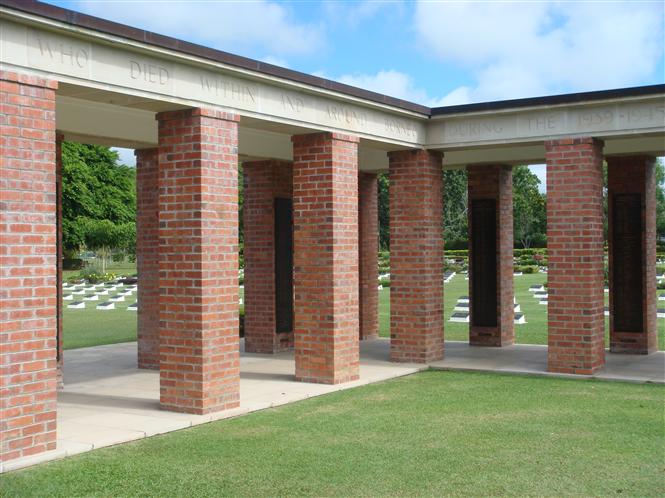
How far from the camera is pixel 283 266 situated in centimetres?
1527

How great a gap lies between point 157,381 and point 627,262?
8722 millimetres

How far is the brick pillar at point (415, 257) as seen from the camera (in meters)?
13.3

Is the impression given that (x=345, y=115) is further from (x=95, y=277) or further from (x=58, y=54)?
(x=95, y=277)

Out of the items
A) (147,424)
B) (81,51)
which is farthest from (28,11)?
(147,424)

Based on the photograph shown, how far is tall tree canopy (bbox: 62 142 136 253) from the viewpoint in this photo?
181 feet

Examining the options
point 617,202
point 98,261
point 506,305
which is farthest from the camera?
point 98,261

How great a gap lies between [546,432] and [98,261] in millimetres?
50532

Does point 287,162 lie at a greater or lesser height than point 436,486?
greater

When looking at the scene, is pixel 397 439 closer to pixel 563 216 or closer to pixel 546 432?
pixel 546 432

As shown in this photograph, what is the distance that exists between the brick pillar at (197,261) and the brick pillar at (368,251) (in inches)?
317

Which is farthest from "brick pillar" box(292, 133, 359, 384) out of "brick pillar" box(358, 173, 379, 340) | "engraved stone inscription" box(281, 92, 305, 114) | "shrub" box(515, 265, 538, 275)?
"shrub" box(515, 265, 538, 275)

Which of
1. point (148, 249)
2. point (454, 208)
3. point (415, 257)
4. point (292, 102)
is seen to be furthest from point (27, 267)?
point (454, 208)

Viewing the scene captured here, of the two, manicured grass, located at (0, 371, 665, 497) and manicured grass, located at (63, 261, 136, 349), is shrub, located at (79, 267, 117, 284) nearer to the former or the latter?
manicured grass, located at (63, 261, 136, 349)

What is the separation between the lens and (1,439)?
6.96 meters
